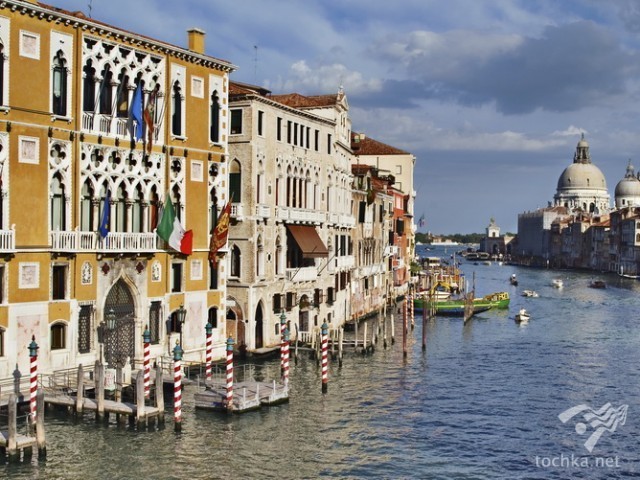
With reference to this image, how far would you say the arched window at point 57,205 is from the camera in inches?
980

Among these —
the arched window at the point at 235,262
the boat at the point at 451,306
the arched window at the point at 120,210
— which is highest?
the arched window at the point at 120,210

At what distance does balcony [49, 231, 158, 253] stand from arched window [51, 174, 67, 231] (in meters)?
0.35

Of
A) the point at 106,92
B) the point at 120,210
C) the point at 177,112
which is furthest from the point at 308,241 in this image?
the point at 106,92

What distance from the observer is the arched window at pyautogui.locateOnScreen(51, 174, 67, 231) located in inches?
980

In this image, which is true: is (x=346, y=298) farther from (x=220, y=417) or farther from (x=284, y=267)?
(x=220, y=417)

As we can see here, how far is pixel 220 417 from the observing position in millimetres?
24219

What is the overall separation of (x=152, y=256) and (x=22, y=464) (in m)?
9.85

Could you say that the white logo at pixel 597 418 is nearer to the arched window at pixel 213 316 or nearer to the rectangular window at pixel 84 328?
the arched window at pixel 213 316

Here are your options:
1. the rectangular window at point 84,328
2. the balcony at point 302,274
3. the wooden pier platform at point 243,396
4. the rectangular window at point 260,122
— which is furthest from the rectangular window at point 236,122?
A: the wooden pier platform at point 243,396

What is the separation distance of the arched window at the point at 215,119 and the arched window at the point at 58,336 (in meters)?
8.87

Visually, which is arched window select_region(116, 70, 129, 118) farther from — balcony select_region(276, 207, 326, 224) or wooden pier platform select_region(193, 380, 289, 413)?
balcony select_region(276, 207, 326, 224)

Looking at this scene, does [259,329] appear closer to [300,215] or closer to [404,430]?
[300,215]

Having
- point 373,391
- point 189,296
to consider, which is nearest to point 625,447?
point 373,391

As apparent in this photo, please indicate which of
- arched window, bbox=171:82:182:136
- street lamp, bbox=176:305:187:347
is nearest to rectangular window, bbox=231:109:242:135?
arched window, bbox=171:82:182:136
